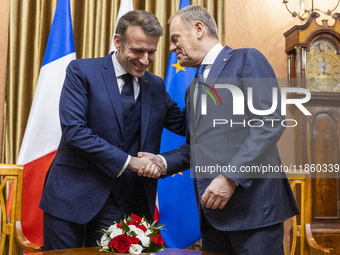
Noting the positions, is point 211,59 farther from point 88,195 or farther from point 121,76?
point 88,195

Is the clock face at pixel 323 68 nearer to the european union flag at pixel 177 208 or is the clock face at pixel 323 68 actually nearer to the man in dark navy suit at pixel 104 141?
the european union flag at pixel 177 208

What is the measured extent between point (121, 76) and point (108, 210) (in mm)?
721

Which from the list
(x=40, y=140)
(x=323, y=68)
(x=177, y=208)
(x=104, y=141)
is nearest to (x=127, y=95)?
(x=104, y=141)

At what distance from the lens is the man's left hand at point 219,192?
4.29 ft

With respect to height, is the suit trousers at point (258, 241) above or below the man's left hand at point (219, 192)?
below

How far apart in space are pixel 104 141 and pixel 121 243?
0.58 m

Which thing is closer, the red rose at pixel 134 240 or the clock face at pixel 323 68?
the red rose at pixel 134 240

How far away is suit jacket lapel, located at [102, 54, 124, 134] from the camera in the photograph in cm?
171

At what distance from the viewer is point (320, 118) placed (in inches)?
120

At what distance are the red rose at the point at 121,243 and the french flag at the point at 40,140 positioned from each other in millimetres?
1493

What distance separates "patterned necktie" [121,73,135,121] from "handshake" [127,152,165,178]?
0.24 metres

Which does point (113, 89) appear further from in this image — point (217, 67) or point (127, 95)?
point (217, 67)

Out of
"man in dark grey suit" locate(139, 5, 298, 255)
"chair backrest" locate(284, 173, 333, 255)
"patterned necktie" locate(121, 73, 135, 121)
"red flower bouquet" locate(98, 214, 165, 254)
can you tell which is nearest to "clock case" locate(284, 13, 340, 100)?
"chair backrest" locate(284, 173, 333, 255)

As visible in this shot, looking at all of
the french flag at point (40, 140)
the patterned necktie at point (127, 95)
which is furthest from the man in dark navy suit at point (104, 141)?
the french flag at point (40, 140)
